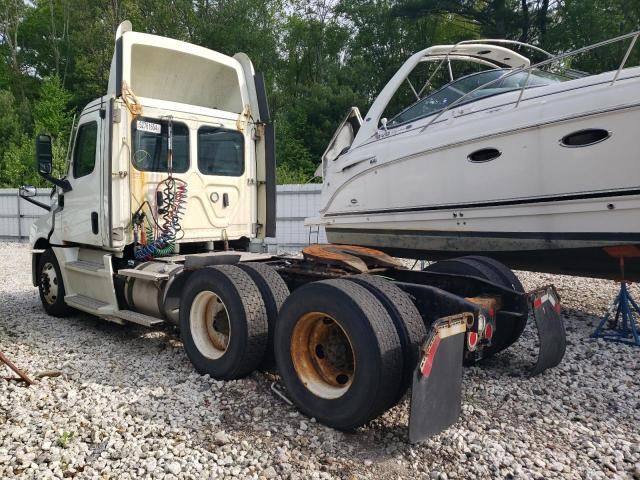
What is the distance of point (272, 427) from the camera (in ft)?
10.6

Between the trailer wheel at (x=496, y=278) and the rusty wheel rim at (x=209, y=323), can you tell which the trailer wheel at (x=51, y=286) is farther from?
the trailer wheel at (x=496, y=278)

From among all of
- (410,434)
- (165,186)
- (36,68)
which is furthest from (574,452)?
(36,68)

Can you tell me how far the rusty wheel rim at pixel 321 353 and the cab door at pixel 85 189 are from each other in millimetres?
2929

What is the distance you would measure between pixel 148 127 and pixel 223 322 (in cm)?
234

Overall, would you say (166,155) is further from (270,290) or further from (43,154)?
(270,290)

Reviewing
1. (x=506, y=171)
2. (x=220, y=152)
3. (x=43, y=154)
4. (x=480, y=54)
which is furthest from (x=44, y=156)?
(x=480, y=54)

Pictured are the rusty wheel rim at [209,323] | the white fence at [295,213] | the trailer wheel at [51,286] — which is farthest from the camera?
the white fence at [295,213]

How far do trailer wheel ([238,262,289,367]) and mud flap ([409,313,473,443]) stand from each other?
1.50 metres

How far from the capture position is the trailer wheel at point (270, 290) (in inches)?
155

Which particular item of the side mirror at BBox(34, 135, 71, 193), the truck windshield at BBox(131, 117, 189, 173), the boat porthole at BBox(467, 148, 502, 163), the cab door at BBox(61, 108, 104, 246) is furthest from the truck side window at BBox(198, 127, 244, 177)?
the boat porthole at BBox(467, 148, 502, 163)

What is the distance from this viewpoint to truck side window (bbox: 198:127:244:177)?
566 cm

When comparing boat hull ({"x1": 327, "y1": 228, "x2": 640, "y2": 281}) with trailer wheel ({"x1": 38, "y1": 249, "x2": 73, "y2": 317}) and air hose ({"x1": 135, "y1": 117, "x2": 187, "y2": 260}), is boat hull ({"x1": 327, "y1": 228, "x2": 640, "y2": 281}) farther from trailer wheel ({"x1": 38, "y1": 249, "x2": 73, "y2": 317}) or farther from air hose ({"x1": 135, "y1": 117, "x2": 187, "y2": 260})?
trailer wheel ({"x1": 38, "y1": 249, "x2": 73, "y2": 317})

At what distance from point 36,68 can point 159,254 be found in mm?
35752

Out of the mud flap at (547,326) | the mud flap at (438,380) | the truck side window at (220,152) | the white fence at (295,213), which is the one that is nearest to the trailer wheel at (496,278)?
the mud flap at (547,326)
